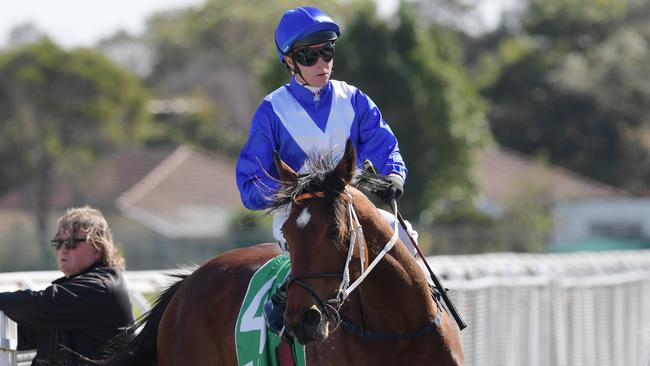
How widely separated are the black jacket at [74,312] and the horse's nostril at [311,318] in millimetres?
1953

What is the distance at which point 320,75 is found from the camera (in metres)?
4.99

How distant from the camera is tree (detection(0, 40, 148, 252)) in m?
39.1

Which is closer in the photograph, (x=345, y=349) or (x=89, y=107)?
(x=345, y=349)

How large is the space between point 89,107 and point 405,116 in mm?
12342

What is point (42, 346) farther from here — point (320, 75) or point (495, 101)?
point (495, 101)

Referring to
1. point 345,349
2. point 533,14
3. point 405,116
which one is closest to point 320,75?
point 345,349

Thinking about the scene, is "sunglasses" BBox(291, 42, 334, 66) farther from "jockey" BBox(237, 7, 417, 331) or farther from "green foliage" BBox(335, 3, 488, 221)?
"green foliage" BBox(335, 3, 488, 221)

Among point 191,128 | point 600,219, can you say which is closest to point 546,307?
point 600,219

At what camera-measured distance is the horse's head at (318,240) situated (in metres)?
4.02

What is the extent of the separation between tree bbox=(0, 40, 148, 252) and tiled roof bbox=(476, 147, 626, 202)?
13.1 m

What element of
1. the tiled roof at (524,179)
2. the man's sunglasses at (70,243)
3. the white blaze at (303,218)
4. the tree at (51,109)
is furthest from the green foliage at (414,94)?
the white blaze at (303,218)

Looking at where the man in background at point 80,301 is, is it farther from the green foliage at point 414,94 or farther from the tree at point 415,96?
the tree at point 415,96

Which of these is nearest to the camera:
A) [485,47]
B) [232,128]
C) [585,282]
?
[585,282]

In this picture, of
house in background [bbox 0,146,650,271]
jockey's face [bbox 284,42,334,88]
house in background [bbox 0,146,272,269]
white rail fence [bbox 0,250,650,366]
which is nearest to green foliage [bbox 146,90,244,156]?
house in background [bbox 0,146,272,269]
